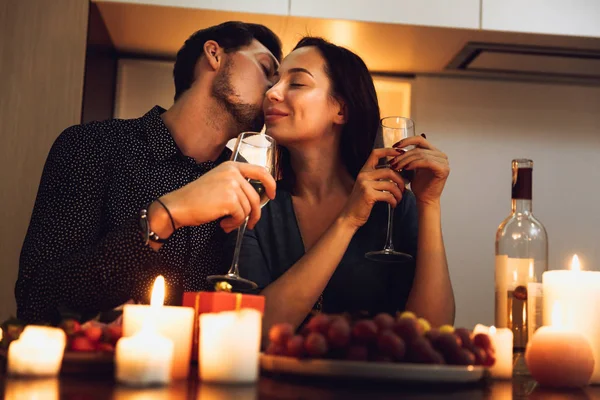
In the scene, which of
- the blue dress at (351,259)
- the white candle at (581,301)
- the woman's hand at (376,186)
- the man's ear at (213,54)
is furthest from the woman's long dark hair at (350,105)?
the white candle at (581,301)

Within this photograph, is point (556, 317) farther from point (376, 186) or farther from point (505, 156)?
point (505, 156)

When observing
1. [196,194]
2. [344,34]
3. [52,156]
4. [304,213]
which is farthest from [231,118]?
[196,194]

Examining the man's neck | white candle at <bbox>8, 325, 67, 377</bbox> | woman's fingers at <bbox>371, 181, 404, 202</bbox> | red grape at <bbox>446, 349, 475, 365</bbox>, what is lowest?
white candle at <bbox>8, 325, 67, 377</bbox>

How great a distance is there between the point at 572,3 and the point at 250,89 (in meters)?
1.13

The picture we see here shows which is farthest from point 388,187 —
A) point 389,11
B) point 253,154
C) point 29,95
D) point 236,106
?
point 29,95

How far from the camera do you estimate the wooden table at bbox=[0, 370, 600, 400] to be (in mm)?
595

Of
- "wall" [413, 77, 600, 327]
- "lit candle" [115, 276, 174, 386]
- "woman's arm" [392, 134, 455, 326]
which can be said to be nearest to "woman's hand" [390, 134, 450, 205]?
"woman's arm" [392, 134, 455, 326]

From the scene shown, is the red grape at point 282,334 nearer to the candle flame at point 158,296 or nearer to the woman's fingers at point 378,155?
the candle flame at point 158,296

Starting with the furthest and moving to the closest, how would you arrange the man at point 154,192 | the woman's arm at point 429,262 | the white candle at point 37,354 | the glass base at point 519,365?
the woman's arm at point 429,262 < the man at point 154,192 < the glass base at point 519,365 < the white candle at point 37,354

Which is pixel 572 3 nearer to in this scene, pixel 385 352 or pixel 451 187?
pixel 451 187

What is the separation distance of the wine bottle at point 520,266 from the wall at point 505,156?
1472mm

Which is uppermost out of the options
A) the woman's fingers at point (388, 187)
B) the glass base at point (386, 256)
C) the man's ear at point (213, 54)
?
the man's ear at point (213, 54)

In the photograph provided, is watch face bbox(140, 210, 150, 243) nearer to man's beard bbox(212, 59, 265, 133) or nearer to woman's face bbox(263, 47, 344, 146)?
woman's face bbox(263, 47, 344, 146)

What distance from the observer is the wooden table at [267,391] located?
0.59m
